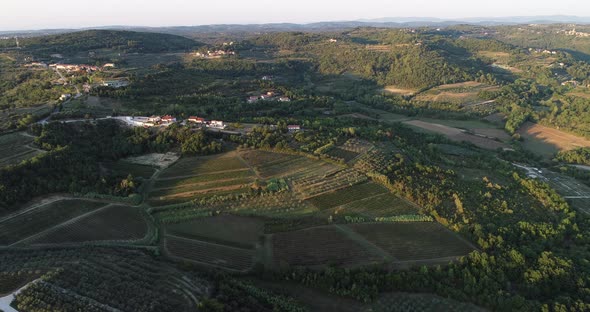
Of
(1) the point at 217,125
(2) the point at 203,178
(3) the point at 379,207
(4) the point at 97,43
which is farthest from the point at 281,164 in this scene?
(4) the point at 97,43

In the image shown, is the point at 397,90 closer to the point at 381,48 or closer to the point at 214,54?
the point at 381,48

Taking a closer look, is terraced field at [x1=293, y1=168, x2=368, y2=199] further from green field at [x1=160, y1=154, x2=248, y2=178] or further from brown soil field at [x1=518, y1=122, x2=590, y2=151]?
brown soil field at [x1=518, y1=122, x2=590, y2=151]

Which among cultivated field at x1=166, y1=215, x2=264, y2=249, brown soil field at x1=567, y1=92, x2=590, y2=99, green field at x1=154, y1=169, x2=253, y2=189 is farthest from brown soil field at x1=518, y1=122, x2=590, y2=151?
cultivated field at x1=166, y1=215, x2=264, y2=249

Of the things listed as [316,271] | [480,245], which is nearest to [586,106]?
[480,245]

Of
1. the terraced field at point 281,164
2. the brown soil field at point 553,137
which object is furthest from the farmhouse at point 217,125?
the brown soil field at point 553,137

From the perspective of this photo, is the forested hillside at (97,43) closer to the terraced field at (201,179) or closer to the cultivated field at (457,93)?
the terraced field at (201,179)

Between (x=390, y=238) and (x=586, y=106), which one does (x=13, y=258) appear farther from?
(x=586, y=106)
